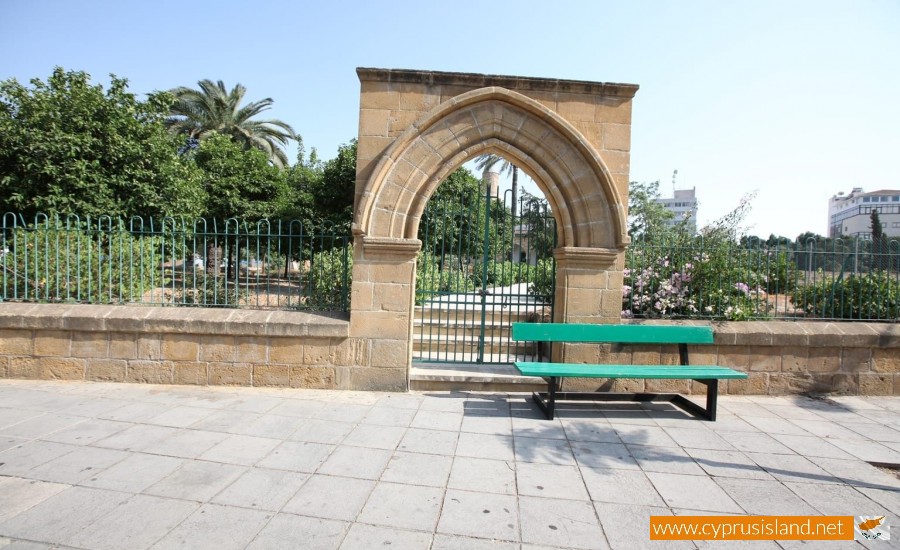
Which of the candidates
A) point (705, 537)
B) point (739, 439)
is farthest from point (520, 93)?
point (705, 537)

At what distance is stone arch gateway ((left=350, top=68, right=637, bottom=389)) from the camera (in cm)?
532

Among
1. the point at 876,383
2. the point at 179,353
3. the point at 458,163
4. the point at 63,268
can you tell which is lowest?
the point at 876,383

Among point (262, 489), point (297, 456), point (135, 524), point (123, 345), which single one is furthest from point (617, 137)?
point (123, 345)

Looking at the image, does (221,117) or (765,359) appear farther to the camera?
(221,117)

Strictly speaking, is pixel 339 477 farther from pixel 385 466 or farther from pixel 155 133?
pixel 155 133

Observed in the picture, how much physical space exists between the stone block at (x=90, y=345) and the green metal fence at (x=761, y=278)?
254 inches

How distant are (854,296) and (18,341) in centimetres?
1068

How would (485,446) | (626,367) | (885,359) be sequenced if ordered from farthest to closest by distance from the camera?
(885,359), (626,367), (485,446)

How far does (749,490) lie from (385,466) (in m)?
2.64

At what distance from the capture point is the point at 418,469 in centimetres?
341

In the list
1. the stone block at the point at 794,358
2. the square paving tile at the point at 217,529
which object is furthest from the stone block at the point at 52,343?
the stone block at the point at 794,358

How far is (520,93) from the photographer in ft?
17.8

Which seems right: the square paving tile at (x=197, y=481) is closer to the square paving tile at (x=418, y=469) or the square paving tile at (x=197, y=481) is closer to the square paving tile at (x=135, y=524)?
the square paving tile at (x=135, y=524)

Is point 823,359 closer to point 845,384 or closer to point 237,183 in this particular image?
point 845,384
